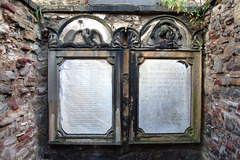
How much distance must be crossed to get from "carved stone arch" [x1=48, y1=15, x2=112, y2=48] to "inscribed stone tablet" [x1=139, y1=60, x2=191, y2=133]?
0.97 m

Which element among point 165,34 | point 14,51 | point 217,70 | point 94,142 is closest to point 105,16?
point 165,34

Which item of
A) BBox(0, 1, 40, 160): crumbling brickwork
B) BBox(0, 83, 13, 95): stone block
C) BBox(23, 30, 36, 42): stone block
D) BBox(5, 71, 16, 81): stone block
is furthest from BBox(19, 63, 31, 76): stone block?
BBox(23, 30, 36, 42): stone block

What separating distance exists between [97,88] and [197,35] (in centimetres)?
225

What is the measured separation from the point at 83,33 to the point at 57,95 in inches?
51.7

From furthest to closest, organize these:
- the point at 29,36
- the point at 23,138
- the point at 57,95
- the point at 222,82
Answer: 1. the point at 57,95
2. the point at 29,36
3. the point at 23,138
4. the point at 222,82

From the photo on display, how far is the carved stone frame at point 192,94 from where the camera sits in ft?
9.43

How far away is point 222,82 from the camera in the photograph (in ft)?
7.71

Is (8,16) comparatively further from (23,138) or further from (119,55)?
(23,138)

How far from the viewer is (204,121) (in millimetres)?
2902

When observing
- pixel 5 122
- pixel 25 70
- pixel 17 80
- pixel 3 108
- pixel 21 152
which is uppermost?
pixel 25 70

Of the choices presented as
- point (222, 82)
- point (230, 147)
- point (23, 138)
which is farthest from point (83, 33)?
point (230, 147)

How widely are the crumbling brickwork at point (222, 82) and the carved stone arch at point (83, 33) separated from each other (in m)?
1.90

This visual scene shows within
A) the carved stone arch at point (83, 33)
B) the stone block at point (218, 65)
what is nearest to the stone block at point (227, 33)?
the stone block at point (218, 65)

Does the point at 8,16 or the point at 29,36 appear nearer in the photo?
the point at 8,16
